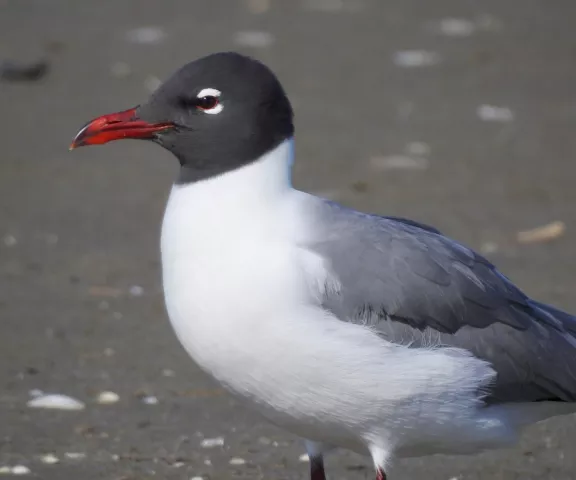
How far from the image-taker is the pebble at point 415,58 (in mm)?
12295

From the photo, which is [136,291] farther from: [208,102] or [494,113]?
[494,113]

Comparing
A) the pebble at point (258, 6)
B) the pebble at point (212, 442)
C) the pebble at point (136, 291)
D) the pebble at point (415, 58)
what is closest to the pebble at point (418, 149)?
the pebble at point (415, 58)

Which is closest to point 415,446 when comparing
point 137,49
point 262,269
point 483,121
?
point 262,269

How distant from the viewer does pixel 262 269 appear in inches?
187

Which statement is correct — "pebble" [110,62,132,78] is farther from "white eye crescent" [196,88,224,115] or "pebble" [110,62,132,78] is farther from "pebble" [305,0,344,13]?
"white eye crescent" [196,88,224,115]

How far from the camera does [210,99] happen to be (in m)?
5.08

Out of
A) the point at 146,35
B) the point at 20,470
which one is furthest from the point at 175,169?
the point at 20,470

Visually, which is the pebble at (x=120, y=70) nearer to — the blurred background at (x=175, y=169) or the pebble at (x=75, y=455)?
the blurred background at (x=175, y=169)

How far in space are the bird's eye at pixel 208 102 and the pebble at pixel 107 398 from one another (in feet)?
6.85

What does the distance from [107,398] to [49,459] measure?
0.77 metres

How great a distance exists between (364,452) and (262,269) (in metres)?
0.95

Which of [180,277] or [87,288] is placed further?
[87,288]

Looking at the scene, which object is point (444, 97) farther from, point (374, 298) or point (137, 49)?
point (374, 298)

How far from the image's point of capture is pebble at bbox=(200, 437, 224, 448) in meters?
6.18
